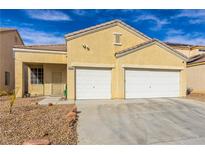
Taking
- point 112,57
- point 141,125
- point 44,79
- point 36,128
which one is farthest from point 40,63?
point 141,125

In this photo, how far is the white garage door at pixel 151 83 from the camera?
546 inches

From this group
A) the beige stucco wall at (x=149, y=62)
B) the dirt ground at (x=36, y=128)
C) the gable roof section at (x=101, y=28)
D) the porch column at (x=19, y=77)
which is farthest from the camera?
the porch column at (x=19, y=77)

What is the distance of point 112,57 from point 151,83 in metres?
3.60

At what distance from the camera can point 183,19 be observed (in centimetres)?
1645

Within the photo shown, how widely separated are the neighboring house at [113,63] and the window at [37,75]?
179 centimetres

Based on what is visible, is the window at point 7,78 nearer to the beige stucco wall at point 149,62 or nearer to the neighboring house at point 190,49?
the beige stucco wall at point 149,62

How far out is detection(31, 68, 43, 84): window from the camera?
17.1 meters

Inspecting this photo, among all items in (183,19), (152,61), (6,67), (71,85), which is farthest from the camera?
(6,67)

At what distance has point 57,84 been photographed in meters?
17.3

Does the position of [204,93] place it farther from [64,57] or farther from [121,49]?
[64,57]

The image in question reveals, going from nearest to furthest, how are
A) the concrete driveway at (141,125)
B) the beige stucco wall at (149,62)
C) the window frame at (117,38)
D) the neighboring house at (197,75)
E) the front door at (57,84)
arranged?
the concrete driveway at (141,125) < the beige stucco wall at (149,62) < the window frame at (117,38) < the front door at (57,84) < the neighboring house at (197,75)

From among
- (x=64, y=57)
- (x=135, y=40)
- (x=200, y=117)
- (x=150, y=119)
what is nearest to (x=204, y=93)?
(x=135, y=40)

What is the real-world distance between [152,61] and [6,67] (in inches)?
591

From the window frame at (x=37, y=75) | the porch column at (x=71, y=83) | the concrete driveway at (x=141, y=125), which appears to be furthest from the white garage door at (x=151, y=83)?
the window frame at (x=37, y=75)
